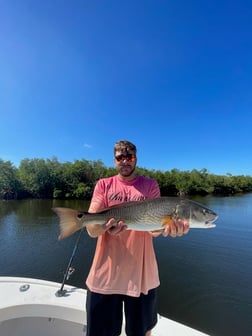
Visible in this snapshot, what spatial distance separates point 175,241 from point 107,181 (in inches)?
Result: 498

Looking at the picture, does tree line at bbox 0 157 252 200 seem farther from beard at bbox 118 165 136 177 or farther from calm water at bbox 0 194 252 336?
beard at bbox 118 165 136 177

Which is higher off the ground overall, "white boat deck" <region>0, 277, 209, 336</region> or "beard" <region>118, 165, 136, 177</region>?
"beard" <region>118, 165, 136, 177</region>

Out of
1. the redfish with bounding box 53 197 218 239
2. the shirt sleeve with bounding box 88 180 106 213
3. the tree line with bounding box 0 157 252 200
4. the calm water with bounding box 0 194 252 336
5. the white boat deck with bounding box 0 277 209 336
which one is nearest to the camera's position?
the redfish with bounding box 53 197 218 239

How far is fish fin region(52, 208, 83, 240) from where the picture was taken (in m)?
1.95

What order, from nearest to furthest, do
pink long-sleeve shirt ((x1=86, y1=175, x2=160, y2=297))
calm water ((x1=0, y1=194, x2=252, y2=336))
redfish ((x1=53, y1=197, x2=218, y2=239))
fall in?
pink long-sleeve shirt ((x1=86, y1=175, x2=160, y2=297)) → redfish ((x1=53, y1=197, x2=218, y2=239)) → calm water ((x1=0, y1=194, x2=252, y2=336))

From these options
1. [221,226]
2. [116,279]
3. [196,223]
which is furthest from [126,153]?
[221,226]

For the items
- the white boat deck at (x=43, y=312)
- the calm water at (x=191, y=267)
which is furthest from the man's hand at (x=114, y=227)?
the calm water at (x=191, y=267)

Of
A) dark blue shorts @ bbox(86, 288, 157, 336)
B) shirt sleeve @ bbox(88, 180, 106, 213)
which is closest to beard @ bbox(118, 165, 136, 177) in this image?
shirt sleeve @ bbox(88, 180, 106, 213)

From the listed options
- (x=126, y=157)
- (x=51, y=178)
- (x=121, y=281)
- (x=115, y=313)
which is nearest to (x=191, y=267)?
(x=115, y=313)

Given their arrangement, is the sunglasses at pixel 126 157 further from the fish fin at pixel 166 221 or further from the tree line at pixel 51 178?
the tree line at pixel 51 178

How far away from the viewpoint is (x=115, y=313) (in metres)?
1.84

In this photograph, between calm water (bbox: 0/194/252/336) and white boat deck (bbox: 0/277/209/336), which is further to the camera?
calm water (bbox: 0/194/252/336)

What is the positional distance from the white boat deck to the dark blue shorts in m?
0.62

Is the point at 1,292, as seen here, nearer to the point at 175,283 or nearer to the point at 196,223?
the point at 196,223
